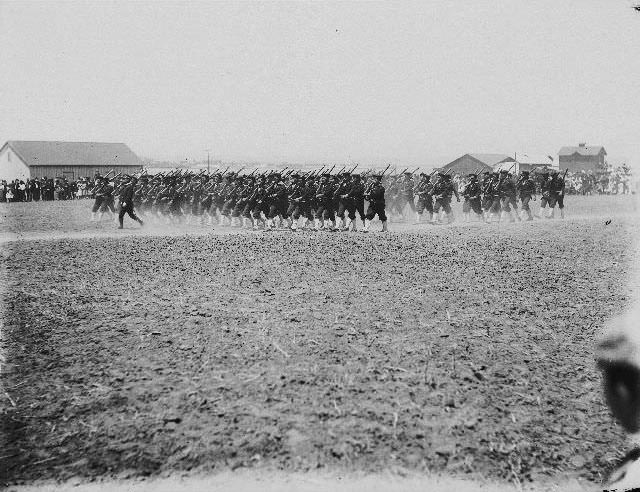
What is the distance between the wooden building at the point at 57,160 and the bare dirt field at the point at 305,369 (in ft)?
122

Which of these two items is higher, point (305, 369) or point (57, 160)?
point (57, 160)

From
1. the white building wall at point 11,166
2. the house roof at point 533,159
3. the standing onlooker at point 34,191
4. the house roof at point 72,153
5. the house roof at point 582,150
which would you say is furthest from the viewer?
the house roof at point 582,150

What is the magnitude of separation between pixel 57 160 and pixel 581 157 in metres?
46.7

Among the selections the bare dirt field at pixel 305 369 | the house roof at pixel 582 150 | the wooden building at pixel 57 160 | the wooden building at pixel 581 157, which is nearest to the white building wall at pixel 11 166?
the wooden building at pixel 57 160

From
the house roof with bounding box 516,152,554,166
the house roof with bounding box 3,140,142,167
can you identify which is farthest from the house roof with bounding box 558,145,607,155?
the house roof with bounding box 3,140,142,167

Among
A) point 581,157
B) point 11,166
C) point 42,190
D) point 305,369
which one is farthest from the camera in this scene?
point 581,157

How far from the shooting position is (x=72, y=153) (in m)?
46.3

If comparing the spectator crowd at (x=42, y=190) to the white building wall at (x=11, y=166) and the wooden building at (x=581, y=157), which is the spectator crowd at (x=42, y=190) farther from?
the wooden building at (x=581, y=157)

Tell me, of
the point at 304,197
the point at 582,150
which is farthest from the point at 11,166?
the point at 582,150

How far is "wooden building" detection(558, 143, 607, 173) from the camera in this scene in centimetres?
A: 5231

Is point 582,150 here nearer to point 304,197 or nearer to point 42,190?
point 304,197

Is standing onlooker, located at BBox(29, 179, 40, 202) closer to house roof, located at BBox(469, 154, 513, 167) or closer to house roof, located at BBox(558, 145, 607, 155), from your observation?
house roof, located at BBox(469, 154, 513, 167)

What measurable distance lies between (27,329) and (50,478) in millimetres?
2933

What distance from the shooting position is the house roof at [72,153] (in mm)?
43781
